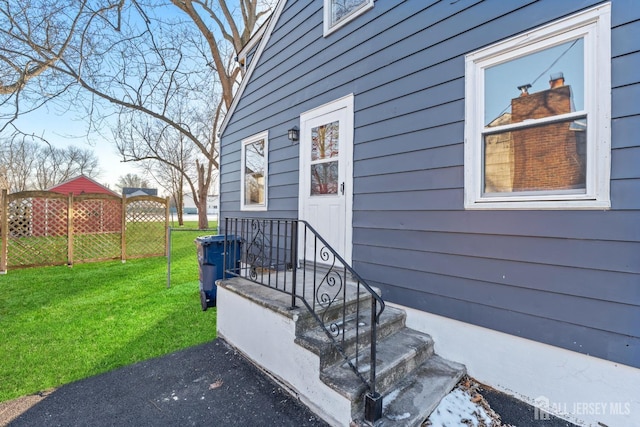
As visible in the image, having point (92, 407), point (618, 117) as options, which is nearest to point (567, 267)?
point (618, 117)

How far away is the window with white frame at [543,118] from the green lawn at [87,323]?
341cm

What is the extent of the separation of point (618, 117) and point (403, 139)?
1514 millimetres

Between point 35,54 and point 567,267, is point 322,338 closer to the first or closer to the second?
point 567,267

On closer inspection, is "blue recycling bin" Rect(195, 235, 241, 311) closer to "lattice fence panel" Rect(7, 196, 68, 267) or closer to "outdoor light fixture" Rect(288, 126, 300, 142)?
"outdoor light fixture" Rect(288, 126, 300, 142)

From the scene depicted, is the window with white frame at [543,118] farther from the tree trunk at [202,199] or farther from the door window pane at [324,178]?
the tree trunk at [202,199]

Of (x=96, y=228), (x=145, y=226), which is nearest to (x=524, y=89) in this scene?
(x=145, y=226)

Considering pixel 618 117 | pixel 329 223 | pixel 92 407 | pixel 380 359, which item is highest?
pixel 618 117

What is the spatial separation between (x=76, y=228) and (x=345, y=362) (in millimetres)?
8838

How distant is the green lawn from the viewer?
2576 millimetres

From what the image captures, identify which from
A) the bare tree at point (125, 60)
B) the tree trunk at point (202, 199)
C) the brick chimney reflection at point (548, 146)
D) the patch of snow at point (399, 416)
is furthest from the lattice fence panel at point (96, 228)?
the brick chimney reflection at point (548, 146)

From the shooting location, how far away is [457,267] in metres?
2.48

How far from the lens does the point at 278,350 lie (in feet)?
7.92

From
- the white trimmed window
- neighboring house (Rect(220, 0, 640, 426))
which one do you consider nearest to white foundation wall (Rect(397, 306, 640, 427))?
neighboring house (Rect(220, 0, 640, 426))

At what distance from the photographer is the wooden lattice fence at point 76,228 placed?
266 inches
